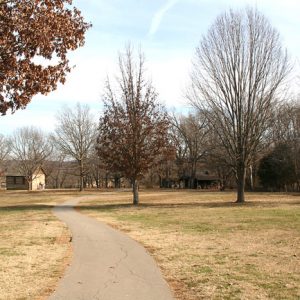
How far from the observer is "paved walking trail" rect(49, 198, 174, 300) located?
7789 mm

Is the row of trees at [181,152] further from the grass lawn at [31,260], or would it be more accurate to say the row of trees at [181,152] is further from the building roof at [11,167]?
the grass lawn at [31,260]

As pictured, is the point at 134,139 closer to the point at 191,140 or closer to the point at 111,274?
the point at 111,274

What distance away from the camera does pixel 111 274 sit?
9500mm

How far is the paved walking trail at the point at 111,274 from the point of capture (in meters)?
7.79

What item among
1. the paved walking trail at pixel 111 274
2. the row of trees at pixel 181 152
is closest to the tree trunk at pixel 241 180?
the row of trees at pixel 181 152

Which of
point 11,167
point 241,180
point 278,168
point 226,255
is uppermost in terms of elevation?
point 11,167

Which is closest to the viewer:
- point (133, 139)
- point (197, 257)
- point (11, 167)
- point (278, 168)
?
point (197, 257)

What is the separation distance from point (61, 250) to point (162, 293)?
5959 millimetres

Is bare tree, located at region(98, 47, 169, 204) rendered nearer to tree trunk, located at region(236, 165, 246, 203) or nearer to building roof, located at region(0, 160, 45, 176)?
tree trunk, located at region(236, 165, 246, 203)

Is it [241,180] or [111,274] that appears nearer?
A: [111,274]

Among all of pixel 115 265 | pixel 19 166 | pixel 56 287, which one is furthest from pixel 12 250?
pixel 19 166

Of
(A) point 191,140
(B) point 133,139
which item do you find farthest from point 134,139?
(A) point 191,140

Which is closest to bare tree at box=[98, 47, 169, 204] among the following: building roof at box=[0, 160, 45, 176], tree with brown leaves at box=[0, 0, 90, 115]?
tree with brown leaves at box=[0, 0, 90, 115]

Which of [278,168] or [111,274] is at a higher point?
[278,168]
